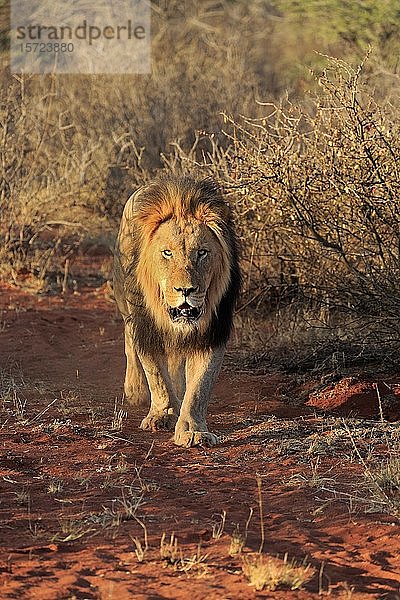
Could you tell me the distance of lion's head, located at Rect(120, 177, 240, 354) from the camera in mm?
5844

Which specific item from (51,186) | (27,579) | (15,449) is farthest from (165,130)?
(27,579)

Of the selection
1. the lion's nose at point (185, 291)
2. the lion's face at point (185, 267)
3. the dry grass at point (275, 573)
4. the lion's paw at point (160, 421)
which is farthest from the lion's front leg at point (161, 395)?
the dry grass at point (275, 573)

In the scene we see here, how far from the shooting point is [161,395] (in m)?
6.36

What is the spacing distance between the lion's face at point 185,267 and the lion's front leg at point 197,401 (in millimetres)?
265

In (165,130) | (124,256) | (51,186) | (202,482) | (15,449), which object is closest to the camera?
(202,482)

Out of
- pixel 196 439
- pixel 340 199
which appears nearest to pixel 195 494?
pixel 196 439

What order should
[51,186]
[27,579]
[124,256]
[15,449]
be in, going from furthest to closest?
[51,186] < [124,256] < [15,449] < [27,579]

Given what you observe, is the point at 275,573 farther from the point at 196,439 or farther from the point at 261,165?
the point at 261,165

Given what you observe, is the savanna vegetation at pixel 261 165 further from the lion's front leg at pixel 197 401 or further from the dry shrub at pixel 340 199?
the lion's front leg at pixel 197 401

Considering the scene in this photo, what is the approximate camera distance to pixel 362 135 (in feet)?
23.8

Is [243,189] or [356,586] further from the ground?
[243,189]

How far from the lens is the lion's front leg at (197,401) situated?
5781 mm

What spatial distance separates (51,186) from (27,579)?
27.2ft

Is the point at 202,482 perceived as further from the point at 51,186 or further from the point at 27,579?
the point at 51,186
